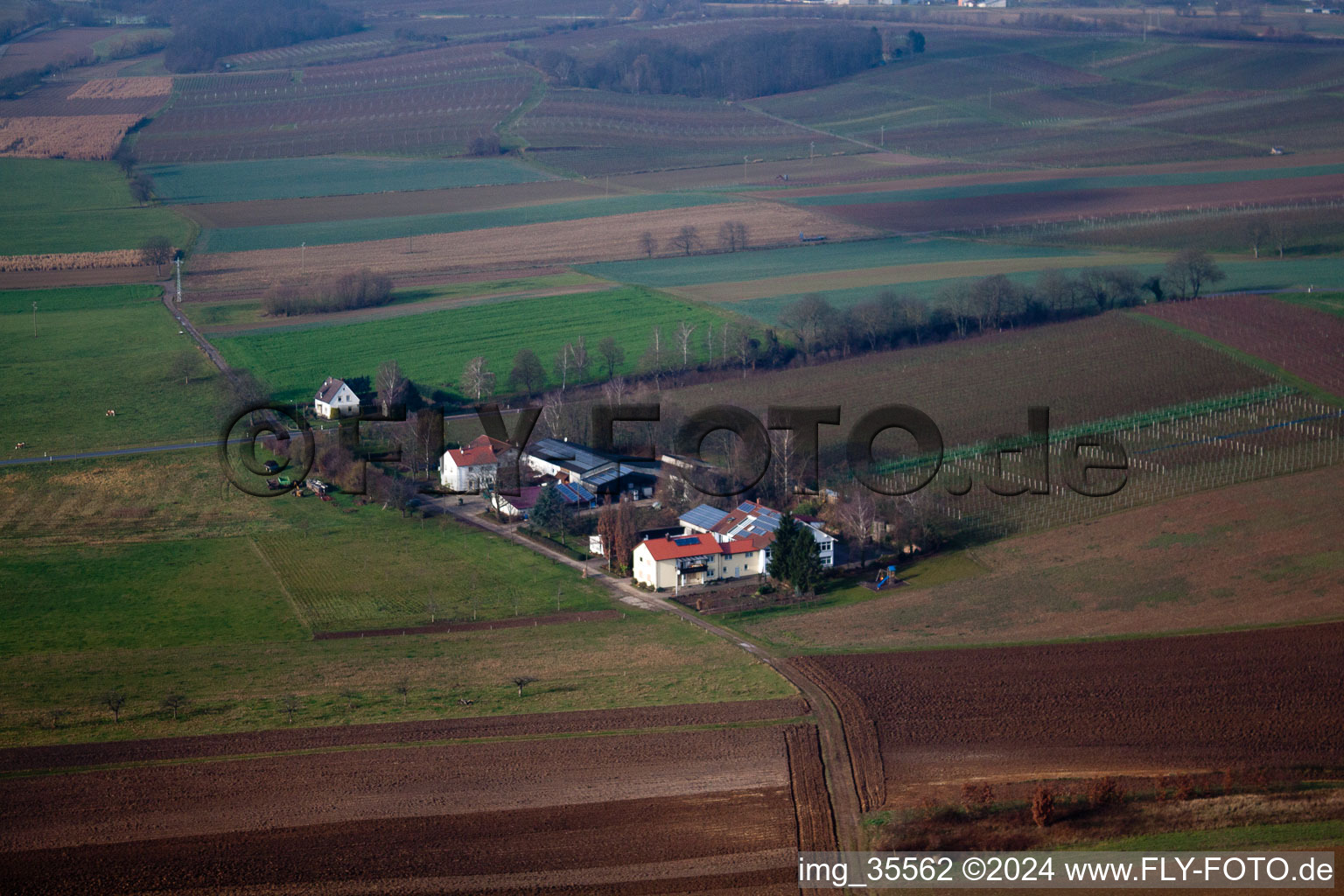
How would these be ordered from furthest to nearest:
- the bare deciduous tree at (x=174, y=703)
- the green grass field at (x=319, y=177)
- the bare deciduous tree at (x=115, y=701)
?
the green grass field at (x=319, y=177), the bare deciduous tree at (x=174, y=703), the bare deciduous tree at (x=115, y=701)

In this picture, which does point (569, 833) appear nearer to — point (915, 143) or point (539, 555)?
point (539, 555)

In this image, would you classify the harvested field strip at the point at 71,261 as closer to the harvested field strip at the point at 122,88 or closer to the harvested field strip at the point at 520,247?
the harvested field strip at the point at 520,247

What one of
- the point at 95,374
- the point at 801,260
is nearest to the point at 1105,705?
the point at 95,374

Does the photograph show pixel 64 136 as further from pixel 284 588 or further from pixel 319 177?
pixel 284 588

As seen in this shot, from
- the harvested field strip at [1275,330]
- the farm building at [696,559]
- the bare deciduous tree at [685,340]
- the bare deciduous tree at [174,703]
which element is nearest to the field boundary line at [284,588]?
the bare deciduous tree at [174,703]

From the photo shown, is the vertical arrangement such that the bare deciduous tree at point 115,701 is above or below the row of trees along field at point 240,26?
below

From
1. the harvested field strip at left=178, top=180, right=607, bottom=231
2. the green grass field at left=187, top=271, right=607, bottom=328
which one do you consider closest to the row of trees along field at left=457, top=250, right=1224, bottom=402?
the green grass field at left=187, top=271, right=607, bottom=328
